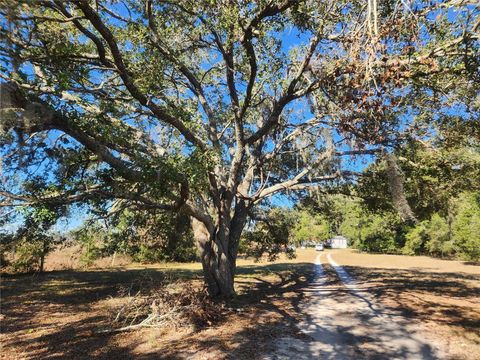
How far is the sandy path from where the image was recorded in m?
6.43

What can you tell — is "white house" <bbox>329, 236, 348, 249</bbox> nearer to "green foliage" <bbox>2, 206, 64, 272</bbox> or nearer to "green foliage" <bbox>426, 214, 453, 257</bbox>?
"green foliage" <bbox>426, 214, 453, 257</bbox>

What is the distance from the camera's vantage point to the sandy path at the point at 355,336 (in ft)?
21.1

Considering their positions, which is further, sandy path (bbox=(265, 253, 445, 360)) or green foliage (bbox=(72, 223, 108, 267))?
green foliage (bbox=(72, 223, 108, 267))

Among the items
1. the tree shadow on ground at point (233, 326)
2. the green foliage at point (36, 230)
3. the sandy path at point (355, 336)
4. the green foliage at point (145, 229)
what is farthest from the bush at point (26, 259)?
the sandy path at point (355, 336)

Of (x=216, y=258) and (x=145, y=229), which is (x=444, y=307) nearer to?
(x=216, y=258)

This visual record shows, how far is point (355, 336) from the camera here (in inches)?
299

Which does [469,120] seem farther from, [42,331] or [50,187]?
[42,331]

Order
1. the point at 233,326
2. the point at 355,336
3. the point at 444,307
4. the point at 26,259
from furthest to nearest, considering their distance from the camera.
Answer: the point at 26,259, the point at 444,307, the point at 233,326, the point at 355,336

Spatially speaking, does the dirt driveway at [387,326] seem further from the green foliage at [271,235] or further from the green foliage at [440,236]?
the green foliage at [440,236]

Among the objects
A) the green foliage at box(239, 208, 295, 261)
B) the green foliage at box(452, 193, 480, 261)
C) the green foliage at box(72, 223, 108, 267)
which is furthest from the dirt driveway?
the green foliage at box(452, 193, 480, 261)

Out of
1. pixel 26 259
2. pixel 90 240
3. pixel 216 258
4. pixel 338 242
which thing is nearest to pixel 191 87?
pixel 216 258

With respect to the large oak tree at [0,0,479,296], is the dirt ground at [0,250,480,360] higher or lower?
lower

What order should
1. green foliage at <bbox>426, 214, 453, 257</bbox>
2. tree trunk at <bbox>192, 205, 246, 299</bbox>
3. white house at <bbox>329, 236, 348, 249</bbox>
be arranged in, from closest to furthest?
1. tree trunk at <bbox>192, 205, 246, 299</bbox>
2. green foliage at <bbox>426, 214, 453, 257</bbox>
3. white house at <bbox>329, 236, 348, 249</bbox>

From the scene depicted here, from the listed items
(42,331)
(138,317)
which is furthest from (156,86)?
(42,331)
